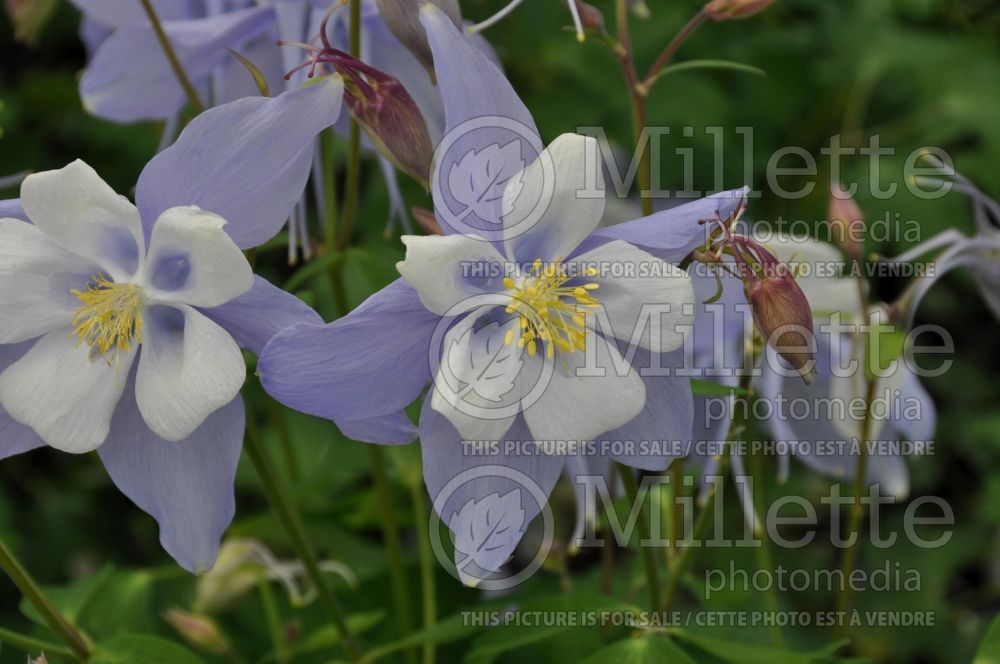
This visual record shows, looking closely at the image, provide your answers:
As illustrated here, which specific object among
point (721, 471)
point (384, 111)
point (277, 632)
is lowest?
point (277, 632)

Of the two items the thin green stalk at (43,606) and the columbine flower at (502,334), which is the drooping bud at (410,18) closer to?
the columbine flower at (502,334)

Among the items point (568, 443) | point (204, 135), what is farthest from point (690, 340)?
point (204, 135)

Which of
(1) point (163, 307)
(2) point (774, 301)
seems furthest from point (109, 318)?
(2) point (774, 301)

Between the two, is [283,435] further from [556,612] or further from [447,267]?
[447,267]

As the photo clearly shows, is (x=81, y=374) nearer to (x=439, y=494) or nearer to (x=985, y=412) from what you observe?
(x=439, y=494)

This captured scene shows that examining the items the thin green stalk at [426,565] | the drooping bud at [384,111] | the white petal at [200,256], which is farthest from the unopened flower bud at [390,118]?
the thin green stalk at [426,565]

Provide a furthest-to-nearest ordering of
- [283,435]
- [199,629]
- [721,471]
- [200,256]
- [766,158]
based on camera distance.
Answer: [766,158]
[283,435]
[199,629]
[721,471]
[200,256]

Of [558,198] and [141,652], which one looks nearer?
[558,198]

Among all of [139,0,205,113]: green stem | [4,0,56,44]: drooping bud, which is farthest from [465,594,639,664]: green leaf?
[4,0,56,44]: drooping bud
